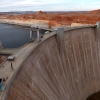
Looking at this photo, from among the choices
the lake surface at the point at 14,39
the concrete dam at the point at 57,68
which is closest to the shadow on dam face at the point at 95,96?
the concrete dam at the point at 57,68

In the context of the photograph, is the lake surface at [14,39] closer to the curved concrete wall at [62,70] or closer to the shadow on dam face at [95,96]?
the curved concrete wall at [62,70]

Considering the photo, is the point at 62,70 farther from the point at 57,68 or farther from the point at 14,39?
the point at 14,39

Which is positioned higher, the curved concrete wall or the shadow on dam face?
the curved concrete wall

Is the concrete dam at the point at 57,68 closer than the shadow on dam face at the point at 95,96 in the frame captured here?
Yes

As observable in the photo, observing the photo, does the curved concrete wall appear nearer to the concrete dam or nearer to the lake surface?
the concrete dam

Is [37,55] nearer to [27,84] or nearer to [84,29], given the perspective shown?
[27,84]

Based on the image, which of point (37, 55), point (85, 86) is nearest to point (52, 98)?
point (37, 55)

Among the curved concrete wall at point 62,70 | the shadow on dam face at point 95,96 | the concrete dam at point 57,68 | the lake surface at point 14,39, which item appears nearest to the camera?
the concrete dam at point 57,68

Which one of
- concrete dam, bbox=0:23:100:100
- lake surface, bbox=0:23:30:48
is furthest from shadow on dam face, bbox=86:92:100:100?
lake surface, bbox=0:23:30:48
